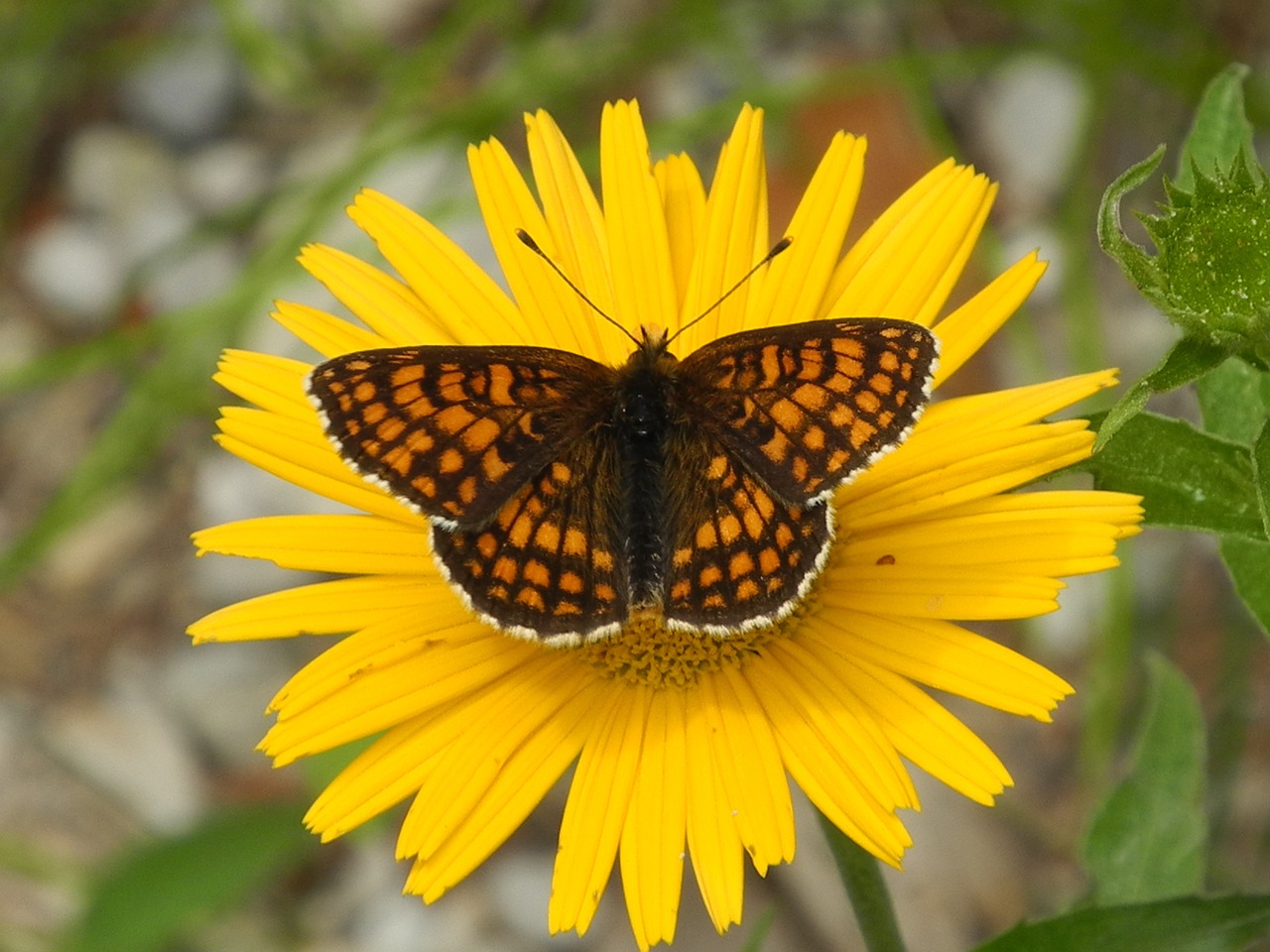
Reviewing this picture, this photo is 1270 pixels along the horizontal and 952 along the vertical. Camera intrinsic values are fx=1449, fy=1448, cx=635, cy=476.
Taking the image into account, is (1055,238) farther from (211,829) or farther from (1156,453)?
(211,829)

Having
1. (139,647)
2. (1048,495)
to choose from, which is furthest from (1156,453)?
(139,647)

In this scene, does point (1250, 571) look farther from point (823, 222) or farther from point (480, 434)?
point (480, 434)

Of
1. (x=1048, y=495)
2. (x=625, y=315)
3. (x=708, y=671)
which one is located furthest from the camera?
(x=625, y=315)

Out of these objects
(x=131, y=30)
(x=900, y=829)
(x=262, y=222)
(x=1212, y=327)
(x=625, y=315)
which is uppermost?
(x=131, y=30)

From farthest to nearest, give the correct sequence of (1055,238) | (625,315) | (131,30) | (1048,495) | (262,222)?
(131,30) < (262,222) < (1055,238) < (625,315) < (1048,495)

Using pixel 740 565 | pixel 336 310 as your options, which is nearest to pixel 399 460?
pixel 740 565

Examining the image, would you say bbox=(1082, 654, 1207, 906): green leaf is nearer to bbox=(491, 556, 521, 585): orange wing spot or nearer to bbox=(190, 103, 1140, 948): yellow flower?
bbox=(190, 103, 1140, 948): yellow flower

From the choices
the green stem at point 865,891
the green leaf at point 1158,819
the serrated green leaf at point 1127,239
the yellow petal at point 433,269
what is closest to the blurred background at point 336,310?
the green leaf at point 1158,819
